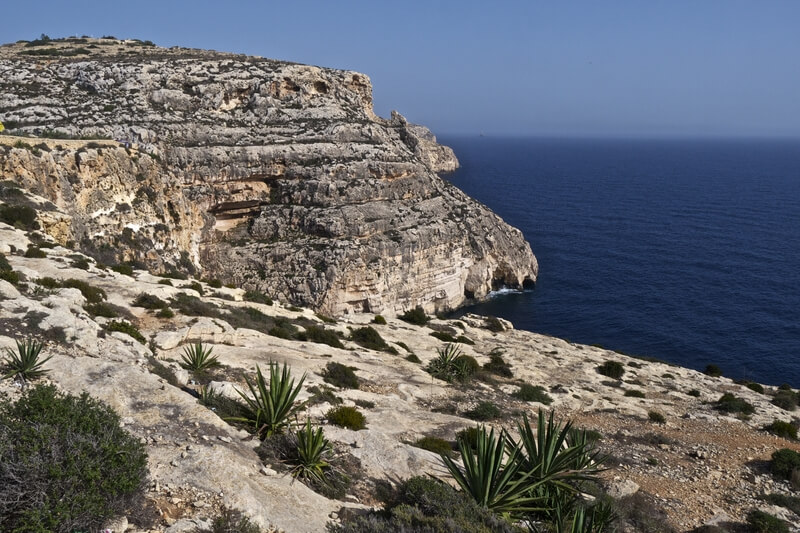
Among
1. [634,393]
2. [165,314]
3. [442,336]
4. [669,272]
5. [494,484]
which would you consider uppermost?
[165,314]

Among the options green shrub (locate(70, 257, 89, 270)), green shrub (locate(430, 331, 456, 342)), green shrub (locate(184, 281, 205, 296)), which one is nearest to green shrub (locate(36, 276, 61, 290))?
green shrub (locate(70, 257, 89, 270))

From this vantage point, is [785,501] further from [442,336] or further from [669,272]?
[669,272]

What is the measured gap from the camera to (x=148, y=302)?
20.3 m

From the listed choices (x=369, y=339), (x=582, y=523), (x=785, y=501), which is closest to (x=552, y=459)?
(x=582, y=523)

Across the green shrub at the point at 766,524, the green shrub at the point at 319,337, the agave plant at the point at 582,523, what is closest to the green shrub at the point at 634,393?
the green shrub at the point at 766,524

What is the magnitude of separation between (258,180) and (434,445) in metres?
42.6

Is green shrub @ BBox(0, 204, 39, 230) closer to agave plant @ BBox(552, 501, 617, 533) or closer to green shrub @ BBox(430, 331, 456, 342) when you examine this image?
green shrub @ BBox(430, 331, 456, 342)

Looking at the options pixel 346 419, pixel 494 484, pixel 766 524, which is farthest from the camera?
pixel 346 419

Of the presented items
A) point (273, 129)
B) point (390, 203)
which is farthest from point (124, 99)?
point (390, 203)

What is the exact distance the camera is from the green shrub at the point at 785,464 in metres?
15.4

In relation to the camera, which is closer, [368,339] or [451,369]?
[451,369]

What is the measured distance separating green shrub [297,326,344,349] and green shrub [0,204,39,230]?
1492cm

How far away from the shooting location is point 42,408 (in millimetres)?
7695

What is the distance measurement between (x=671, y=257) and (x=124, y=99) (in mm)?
66146
